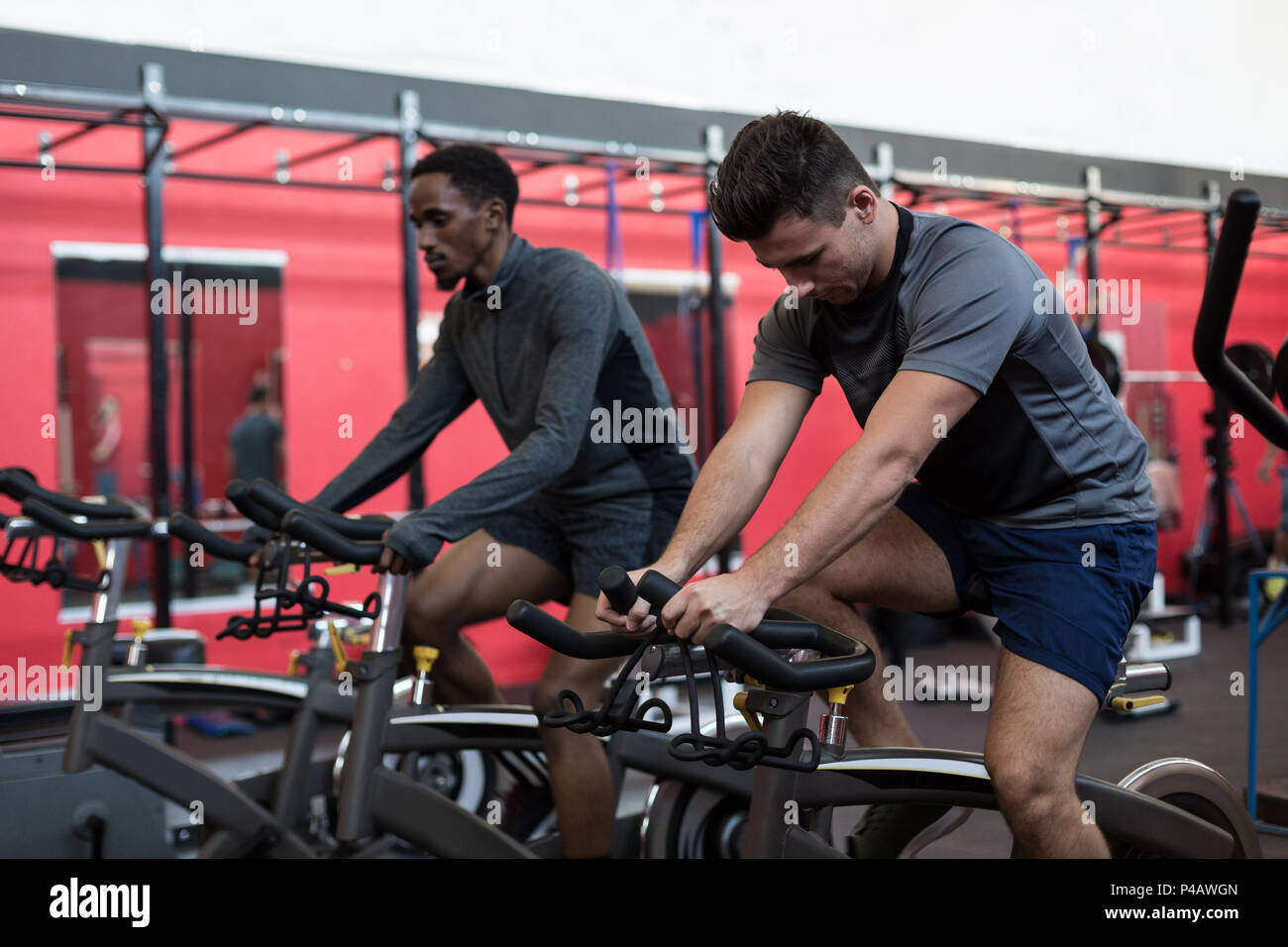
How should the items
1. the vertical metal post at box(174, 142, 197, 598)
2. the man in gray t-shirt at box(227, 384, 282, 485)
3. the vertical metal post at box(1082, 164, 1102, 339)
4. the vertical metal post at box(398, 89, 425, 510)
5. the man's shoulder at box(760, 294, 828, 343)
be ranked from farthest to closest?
1. the vertical metal post at box(1082, 164, 1102, 339)
2. the man in gray t-shirt at box(227, 384, 282, 485)
3. the vertical metal post at box(174, 142, 197, 598)
4. the vertical metal post at box(398, 89, 425, 510)
5. the man's shoulder at box(760, 294, 828, 343)

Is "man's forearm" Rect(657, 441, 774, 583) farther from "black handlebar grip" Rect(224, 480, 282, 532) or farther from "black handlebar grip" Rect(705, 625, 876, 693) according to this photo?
"black handlebar grip" Rect(224, 480, 282, 532)

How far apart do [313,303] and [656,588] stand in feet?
15.3

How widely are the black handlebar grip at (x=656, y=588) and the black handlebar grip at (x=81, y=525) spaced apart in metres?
1.84

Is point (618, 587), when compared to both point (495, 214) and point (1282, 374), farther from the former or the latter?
point (1282, 374)

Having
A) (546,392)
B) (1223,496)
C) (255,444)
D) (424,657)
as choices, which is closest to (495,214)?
(546,392)

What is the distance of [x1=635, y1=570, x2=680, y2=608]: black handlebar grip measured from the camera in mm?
1294

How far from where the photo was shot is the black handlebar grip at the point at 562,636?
4.40 feet

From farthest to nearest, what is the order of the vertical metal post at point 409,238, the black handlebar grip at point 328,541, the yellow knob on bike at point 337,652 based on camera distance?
the vertical metal post at point 409,238 → the yellow knob on bike at point 337,652 → the black handlebar grip at point 328,541

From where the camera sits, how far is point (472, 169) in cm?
248

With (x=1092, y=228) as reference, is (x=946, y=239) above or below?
below

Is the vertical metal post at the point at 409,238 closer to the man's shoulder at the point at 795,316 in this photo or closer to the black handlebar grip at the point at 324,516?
the black handlebar grip at the point at 324,516

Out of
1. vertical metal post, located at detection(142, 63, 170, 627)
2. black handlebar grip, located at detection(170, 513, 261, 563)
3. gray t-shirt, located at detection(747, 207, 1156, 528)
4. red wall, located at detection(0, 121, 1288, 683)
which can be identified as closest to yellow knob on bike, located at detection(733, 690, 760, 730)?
gray t-shirt, located at detection(747, 207, 1156, 528)

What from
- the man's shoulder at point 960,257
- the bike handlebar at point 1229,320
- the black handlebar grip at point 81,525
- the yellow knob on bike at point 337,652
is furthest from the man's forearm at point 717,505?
the black handlebar grip at point 81,525

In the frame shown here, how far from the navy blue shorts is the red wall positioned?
4.03 metres
